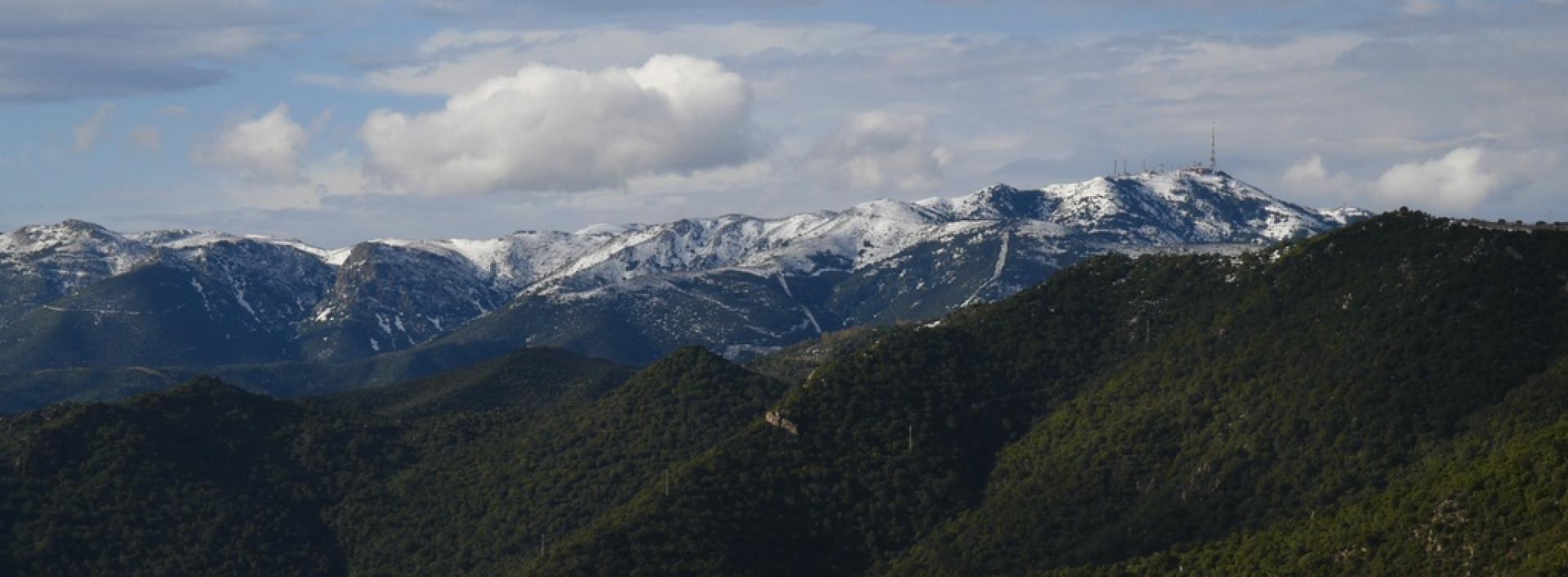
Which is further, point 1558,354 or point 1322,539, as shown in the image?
point 1558,354

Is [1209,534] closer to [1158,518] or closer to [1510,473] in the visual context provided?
[1158,518]

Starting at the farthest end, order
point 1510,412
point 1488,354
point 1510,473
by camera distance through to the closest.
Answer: point 1488,354 → point 1510,412 → point 1510,473

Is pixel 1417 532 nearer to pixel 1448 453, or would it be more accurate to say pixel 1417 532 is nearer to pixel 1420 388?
pixel 1448 453

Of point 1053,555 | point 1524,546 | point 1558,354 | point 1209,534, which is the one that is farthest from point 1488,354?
point 1524,546

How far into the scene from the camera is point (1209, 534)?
19112cm

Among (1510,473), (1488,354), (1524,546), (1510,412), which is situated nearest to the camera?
(1524,546)

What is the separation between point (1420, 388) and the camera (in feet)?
651

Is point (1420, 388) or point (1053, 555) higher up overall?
point (1420, 388)

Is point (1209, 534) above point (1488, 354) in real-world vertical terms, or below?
below

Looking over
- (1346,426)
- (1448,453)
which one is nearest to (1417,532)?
(1448,453)

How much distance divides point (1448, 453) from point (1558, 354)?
18.0 meters

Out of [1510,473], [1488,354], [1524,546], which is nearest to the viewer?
[1524,546]

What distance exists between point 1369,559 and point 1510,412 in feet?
131

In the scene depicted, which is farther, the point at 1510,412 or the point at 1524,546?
the point at 1510,412
